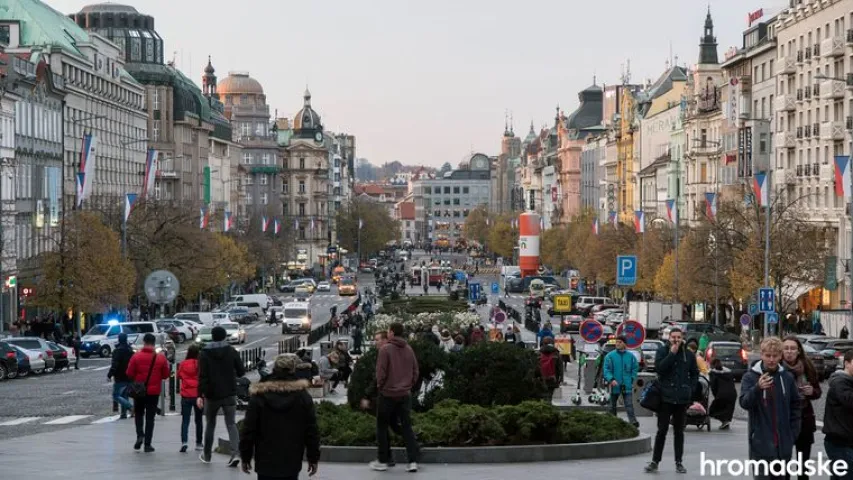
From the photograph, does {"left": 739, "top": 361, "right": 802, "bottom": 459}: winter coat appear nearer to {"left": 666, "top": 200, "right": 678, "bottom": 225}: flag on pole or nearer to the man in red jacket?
the man in red jacket

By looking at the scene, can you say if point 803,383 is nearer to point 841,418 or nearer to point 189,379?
point 841,418

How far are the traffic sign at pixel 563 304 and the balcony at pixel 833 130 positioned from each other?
64.4ft

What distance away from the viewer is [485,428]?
951 inches

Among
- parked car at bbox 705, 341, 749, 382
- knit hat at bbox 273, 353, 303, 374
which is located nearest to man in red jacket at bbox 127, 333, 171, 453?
knit hat at bbox 273, 353, 303, 374

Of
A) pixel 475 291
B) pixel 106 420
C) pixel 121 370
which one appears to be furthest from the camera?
pixel 475 291

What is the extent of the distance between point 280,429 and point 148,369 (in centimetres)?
1200

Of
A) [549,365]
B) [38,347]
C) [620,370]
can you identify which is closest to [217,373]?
[620,370]

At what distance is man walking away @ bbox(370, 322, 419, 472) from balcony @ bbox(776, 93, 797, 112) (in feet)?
246

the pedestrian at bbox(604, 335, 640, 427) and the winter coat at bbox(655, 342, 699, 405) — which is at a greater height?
the winter coat at bbox(655, 342, 699, 405)

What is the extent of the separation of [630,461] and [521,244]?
466 feet

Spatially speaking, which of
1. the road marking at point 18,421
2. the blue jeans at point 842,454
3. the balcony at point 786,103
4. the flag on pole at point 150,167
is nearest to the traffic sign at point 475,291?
the balcony at point 786,103

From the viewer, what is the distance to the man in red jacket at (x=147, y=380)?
2598 cm

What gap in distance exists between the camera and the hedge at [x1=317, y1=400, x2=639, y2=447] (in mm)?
24141

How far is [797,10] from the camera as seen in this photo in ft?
311
